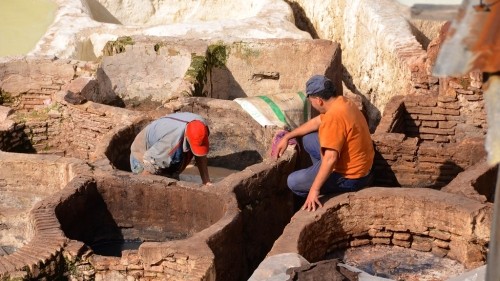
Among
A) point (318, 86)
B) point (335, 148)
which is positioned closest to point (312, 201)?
point (335, 148)

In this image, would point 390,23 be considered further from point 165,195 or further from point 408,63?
point 165,195

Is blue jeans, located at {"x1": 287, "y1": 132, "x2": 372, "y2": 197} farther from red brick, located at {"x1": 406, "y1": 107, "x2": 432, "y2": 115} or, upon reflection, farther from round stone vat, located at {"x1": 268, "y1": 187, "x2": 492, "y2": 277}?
red brick, located at {"x1": 406, "y1": 107, "x2": 432, "y2": 115}

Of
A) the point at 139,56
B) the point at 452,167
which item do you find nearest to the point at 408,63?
the point at 452,167

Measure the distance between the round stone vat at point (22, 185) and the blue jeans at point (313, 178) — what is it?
6.73 feet

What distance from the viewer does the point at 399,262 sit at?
869 centimetres

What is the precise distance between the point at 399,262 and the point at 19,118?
4.99 metres

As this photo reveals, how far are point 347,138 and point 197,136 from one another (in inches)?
51.8

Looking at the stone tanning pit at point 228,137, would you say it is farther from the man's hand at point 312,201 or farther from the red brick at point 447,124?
the man's hand at point 312,201

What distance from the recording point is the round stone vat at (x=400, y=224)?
331 inches

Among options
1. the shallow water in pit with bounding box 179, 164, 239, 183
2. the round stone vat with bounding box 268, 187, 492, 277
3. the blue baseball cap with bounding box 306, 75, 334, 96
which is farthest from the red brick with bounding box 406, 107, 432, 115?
the round stone vat with bounding box 268, 187, 492, 277

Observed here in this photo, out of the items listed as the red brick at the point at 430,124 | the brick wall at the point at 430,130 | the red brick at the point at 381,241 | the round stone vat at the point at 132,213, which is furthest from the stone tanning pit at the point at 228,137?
the red brick at the point at 381,241

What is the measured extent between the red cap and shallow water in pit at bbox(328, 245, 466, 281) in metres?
1.56

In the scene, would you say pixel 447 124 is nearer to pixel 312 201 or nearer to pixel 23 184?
pixel 312 201

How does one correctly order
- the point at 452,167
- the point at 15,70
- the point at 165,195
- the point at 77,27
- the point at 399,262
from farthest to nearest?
the point at 77,27 → the point at 15,70 → the point at 452,167 → the point at 165,195 → the point at 399,262
